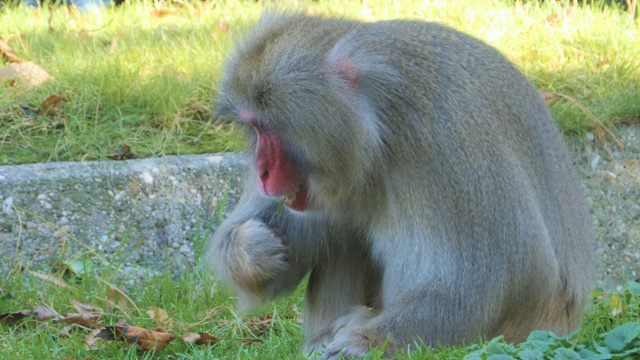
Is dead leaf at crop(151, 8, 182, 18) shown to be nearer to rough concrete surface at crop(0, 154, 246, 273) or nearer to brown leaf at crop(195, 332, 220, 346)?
rough concrete surface at crop(0, 154, 246, 273)

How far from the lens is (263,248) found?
3992mm

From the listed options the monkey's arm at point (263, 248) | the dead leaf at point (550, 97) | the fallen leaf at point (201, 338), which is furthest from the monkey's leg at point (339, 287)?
Answer: the dead leaf at point (550, 97)

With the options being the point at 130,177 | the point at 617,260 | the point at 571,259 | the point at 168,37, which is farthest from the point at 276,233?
the point at 168,37

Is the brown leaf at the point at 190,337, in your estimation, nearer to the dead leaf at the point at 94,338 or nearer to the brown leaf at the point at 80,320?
the dead leaf at the point at 94,338

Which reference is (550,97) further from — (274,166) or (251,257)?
(274,166)

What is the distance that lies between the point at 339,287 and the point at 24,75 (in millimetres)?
3057

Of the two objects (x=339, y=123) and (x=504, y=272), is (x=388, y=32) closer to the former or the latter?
(x=339, y=123)

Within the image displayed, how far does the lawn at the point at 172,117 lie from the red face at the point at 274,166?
1.14 ft

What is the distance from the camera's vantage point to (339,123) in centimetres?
351

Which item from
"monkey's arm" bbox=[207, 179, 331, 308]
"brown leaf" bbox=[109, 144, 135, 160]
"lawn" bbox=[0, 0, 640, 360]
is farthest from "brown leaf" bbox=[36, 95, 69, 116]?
"monkey's arm" bbox=[207, 179, 331, 308]

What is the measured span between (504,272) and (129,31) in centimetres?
452

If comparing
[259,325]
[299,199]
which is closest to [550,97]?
Answer: [259,325]

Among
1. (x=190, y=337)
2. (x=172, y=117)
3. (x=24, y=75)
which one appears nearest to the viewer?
(x=190, y=337)

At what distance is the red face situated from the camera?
3607 millimetres
